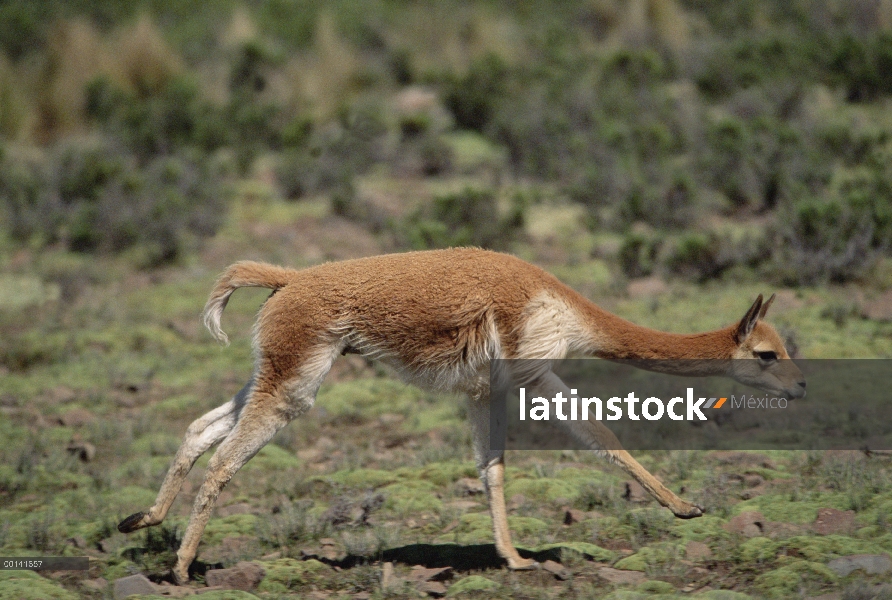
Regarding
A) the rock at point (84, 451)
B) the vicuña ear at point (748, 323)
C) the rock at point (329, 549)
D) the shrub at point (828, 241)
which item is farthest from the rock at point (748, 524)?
the shrub at point (828, 241)

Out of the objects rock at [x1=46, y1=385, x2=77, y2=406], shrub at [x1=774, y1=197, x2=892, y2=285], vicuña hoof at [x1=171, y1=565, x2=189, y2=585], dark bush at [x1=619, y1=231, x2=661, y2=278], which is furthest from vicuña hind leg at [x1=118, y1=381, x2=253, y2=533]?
shrub at [x1=774, y1=197, x2=892, y2=285]

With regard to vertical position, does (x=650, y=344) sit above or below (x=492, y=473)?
above

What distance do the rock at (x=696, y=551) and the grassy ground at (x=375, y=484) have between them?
0.01m

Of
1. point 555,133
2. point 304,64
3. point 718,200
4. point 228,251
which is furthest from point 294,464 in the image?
point 304,64

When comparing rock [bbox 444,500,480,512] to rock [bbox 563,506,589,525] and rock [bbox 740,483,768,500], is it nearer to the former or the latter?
rock [bbox 563,506,589,525]

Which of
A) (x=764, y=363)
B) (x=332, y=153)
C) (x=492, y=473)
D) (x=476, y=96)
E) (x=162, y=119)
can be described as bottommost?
(x=492, y=473)

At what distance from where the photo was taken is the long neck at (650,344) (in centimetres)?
548

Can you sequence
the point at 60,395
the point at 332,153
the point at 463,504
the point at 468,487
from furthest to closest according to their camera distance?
the point at 332,153, the point at 60,395, the point at 468,487, the point at 463,504

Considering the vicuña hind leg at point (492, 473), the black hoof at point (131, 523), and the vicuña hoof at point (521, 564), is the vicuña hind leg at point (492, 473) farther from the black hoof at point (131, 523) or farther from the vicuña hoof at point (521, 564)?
the black hoof at point (131, 523)

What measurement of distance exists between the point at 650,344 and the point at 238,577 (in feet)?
7.75

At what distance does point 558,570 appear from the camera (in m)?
5.30

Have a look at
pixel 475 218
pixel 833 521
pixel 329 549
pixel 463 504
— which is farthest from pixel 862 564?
pixel 475 218

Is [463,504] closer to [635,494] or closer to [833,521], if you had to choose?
[635,494]

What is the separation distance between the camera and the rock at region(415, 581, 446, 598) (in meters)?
5.16
